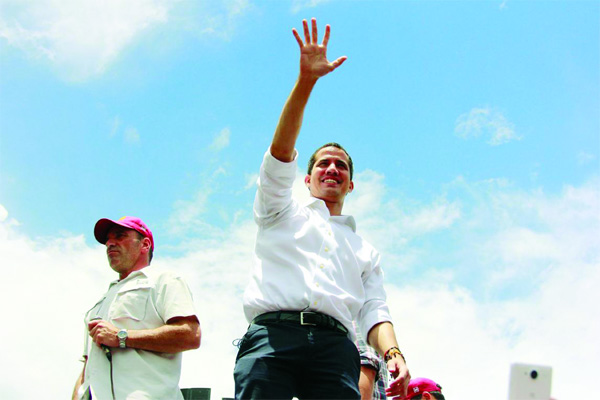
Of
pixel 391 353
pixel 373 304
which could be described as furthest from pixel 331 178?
pixel 391 353

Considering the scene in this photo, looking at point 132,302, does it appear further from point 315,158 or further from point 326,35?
point 326,35

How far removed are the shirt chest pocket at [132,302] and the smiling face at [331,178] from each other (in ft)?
5.30

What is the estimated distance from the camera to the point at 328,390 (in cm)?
328

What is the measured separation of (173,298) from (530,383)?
2917mm

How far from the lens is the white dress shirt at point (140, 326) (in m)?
4.34

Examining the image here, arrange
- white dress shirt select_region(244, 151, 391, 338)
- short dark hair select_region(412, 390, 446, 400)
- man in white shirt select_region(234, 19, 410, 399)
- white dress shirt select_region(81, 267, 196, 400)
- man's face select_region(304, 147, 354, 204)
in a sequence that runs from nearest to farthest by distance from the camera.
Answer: man in white shirt select_region(234, 19, 410, 399) → white dress shirt select_region(244, 151, 391, 338) → man's face select_region(304, 147, 354, 204) → white dress shirt select_region(81, 267, 196, 400) → short dark hair select_region(412, 390, 446, 400)

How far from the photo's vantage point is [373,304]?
406 centimetres

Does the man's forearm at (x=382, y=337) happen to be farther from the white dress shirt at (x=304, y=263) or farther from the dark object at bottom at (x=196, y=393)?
the dark object at bottom at (x=196, y=393)

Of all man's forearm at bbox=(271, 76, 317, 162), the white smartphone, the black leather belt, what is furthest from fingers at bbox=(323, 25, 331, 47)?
the white smartphone

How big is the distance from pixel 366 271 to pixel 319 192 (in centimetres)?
65

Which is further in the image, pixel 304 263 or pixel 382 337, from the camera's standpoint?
pixel 382 337

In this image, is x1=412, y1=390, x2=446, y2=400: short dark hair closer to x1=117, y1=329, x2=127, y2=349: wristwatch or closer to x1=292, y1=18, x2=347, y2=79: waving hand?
x1=117, y1=329, x2=127, y2=349: wristwatch

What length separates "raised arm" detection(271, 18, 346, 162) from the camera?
3477 mm

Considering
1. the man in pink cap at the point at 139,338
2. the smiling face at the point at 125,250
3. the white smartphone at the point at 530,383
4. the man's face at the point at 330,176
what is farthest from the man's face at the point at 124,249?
the white smartphone at the point at 530,383
